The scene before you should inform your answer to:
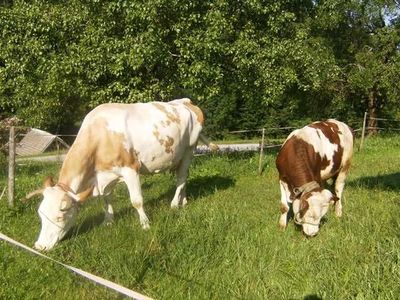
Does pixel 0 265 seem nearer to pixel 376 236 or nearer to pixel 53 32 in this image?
pixel 376 236

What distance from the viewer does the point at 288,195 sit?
289 inches

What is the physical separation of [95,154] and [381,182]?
626cm

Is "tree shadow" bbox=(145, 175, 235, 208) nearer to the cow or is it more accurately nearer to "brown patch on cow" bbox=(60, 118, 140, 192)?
the cow

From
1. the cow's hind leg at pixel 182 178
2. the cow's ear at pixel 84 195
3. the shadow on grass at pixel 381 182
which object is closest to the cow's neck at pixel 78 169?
the cow's ear at pixel 84 195

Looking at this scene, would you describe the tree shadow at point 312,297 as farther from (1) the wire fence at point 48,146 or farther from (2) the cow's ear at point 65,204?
(1) the wire fence at point 48,146

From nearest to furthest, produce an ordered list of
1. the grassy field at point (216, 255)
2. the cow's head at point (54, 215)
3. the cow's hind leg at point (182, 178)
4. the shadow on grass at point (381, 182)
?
the grassy field at point (216, 255), the cow's head at point (54, 215), the cow's hind leg at point (182, 178), the shadow on grass at point (381, 182)

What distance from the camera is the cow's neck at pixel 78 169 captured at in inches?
265

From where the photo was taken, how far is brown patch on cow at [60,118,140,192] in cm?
685

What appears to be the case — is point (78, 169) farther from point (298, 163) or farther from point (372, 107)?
point (372, 107)

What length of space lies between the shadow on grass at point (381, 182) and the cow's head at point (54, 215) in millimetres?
5913

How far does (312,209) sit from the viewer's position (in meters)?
6.45

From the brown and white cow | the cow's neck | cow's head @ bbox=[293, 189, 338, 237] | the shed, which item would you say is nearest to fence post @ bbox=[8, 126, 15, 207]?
the cow's neck

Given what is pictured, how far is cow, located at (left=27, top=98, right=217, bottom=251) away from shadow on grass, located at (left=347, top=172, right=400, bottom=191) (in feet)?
12.2

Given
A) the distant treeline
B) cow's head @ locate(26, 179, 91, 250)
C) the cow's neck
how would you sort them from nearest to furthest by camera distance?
cow's head @ locate(26, 179, 91, 250)
the cow's neck
the distant treeline
